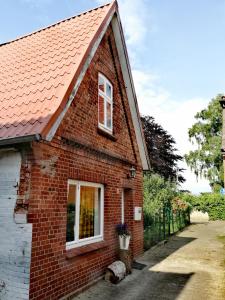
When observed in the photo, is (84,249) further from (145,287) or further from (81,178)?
(145,287)

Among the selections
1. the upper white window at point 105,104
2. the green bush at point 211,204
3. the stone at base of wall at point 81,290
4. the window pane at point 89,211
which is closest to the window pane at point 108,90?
the upper white window at point 105,104

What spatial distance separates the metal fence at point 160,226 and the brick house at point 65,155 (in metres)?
2.53

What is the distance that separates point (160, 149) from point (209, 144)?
6.09 metres

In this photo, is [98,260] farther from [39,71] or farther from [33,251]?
[39,71]

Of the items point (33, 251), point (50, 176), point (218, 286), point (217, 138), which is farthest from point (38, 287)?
point (217, 138)

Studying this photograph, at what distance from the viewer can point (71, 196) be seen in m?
6.56

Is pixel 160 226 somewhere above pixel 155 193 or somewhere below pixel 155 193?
below

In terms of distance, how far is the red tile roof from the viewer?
17.6ft

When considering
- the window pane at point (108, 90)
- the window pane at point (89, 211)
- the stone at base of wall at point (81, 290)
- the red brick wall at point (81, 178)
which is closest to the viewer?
the red brick wall at point (81, 178)

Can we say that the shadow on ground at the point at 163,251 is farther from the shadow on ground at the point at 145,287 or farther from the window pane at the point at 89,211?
the window pane at the point at 89,211

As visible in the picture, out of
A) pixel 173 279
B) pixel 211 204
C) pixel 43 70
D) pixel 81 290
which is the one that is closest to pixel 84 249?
pixel 81 290

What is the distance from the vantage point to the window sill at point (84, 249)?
5.98m

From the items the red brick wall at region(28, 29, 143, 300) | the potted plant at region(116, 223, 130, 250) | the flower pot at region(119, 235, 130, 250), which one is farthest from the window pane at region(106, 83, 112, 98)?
the flower pot at region(119, 235, 130, 250)

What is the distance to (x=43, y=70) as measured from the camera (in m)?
6.84
